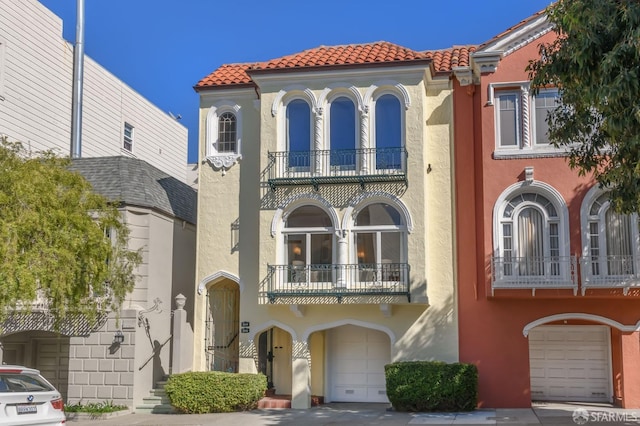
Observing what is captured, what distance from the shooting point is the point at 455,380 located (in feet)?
61.9

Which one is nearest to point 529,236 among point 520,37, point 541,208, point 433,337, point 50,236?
point 541,208

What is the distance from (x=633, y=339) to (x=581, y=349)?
1979mm

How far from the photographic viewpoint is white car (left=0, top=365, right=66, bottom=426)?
1184 centimetres

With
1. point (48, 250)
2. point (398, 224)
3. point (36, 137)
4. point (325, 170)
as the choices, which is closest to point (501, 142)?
point (398, 224)

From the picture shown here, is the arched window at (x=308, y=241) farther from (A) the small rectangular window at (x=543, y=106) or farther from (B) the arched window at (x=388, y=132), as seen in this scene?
(A) the small rectangular window at (x=543, y=106)

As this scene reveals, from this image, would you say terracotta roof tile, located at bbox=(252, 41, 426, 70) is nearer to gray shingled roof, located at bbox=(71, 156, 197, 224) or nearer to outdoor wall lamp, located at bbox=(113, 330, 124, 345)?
gray shingled roof, located at bbox=(71, 156, 197, 224)

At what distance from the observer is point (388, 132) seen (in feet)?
68.3

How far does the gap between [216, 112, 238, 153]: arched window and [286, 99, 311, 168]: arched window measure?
1860 millimetres

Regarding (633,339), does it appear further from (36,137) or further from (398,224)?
(36,137)

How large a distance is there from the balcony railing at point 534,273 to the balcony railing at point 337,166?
3445mm

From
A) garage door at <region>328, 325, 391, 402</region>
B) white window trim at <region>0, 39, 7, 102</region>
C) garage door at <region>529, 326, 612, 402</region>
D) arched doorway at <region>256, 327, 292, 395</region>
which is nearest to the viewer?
garage door at <region>529, 326, 612, 402</region>

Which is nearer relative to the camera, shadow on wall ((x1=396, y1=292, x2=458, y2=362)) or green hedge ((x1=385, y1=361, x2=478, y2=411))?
green hedge ((x1=385, y1=361, x2=478, y2=411))

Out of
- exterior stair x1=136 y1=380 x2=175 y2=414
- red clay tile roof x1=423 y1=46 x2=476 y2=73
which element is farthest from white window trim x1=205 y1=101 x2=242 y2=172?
exterior stair x1=136 y1=380 x2=175 y2=414

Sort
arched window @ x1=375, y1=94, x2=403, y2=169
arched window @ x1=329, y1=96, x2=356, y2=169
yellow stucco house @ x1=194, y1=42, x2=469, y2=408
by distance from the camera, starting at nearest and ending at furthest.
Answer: yellow stucco house @ x1=194, y1=42, x2=469, y2=408
arched window @ x1=375, y1=94, x2=403, y2=169
arched window @ x1=329, y1=96, x2=356, y2=169
